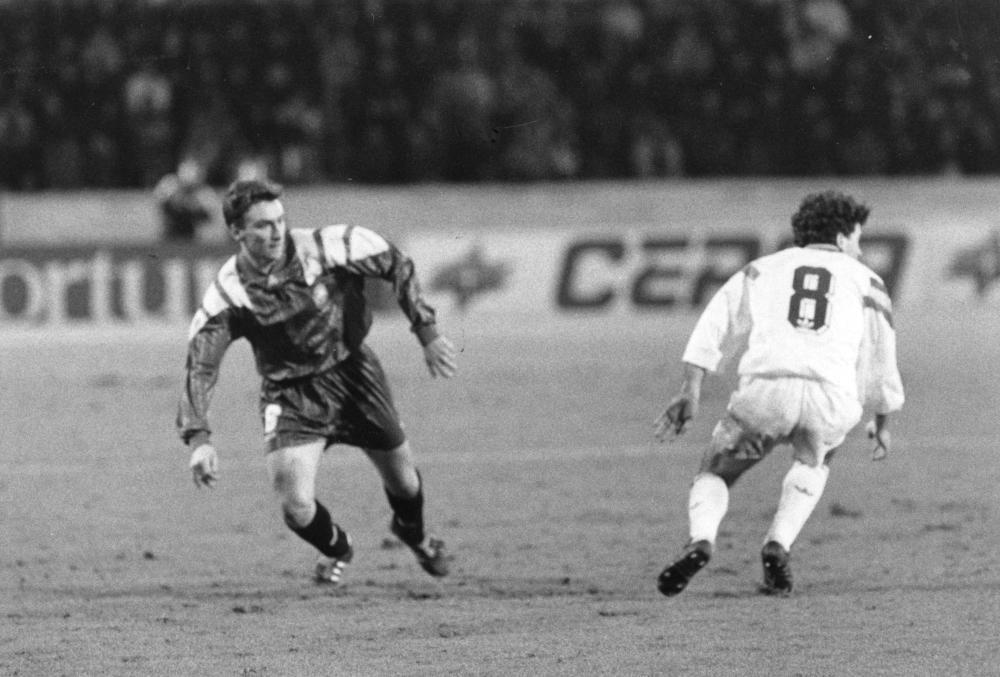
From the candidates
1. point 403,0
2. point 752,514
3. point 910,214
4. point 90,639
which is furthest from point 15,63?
point 90,639

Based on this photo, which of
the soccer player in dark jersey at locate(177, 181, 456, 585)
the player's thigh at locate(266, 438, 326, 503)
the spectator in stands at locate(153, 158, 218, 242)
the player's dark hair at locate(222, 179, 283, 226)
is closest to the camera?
the player's dark hair at locate(222, 179, 283, 226)

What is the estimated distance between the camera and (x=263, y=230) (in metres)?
7.69

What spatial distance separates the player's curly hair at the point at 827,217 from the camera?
7824 millimetres

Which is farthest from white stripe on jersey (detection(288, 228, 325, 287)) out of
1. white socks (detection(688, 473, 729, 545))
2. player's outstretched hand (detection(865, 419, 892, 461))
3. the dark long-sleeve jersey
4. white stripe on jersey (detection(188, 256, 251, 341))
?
player's outstretched hand (detection(865, 419, 892, 461))

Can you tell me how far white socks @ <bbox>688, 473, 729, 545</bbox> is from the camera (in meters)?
7.46

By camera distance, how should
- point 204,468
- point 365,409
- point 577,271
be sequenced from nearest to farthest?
point 204,468 → point 365,409 → point 577,271

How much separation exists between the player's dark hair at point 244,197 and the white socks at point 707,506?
227 centimetres

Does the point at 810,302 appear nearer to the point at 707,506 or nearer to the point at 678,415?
the point at 678,415

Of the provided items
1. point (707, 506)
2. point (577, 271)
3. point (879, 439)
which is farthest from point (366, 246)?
point (577, 271)

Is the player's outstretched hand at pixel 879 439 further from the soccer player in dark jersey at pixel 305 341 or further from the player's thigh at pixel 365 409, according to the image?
the player's thigh at pixel 365 409

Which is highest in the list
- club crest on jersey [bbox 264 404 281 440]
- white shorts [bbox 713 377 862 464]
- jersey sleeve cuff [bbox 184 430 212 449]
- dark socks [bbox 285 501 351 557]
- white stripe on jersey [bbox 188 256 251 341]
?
white stripe on jersey [bbox 188 256 251 341]

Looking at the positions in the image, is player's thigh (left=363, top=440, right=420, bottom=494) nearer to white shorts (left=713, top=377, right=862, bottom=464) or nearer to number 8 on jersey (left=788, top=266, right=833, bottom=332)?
white shorts (left=713, top=377, right=862, bottom=464)

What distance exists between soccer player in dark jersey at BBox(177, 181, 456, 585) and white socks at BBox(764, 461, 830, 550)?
1.61 metres

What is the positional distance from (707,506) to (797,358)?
76 cm
